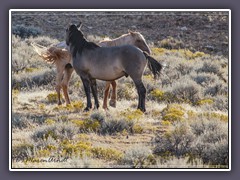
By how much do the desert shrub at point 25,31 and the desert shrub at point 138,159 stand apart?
17.1m

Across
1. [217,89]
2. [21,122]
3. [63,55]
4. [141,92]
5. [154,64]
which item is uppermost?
[63,55]

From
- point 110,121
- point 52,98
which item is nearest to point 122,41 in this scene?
point 52,98

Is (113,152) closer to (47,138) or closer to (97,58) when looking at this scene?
(47,138)

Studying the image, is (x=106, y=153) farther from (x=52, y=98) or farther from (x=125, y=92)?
(x=125, y=92)

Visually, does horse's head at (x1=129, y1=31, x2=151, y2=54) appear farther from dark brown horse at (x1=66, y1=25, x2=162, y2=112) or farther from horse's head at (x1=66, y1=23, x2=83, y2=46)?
horse's head at (x1=66, y1=23, x2=83, y2=46)

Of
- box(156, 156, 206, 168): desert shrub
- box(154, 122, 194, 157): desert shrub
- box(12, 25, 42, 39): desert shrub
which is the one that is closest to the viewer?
box(156, 156, 206, 168): desert shrub

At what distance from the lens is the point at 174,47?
82.6 ft

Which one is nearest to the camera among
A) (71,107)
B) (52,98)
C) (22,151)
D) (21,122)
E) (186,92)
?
(22,151)

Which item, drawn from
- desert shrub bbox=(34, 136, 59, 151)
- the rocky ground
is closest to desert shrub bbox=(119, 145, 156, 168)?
desert shrub bbox=(34, 136, 59, 151)

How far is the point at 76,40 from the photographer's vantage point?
12602 mm

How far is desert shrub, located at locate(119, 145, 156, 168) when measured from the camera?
8633mm

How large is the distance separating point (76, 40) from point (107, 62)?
3.73ft

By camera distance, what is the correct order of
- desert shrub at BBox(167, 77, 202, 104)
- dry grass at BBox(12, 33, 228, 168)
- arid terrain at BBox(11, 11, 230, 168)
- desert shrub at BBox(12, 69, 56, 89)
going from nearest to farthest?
dry grass at BBox(12, 33, 228, 168)
arid terrain at BBox(11, 11, 230, 168)
desert shrub at BBox(167, 77, 202, 104)
desert shrub at BBox(12, 69, 56, 89)

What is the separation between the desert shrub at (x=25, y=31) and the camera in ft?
82.4
